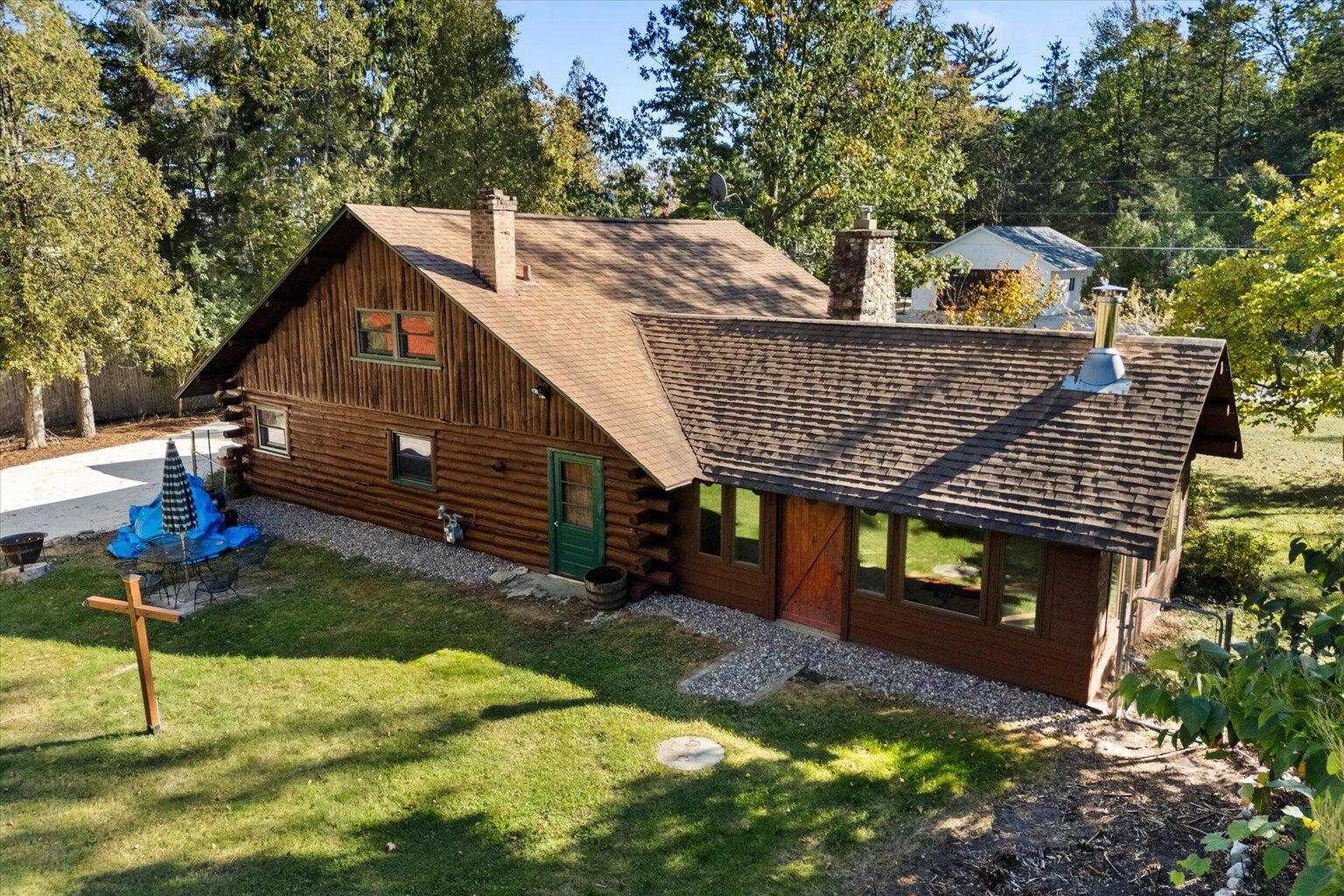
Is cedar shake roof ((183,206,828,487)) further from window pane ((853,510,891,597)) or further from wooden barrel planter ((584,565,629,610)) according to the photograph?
window pane ((853,510,891,597))

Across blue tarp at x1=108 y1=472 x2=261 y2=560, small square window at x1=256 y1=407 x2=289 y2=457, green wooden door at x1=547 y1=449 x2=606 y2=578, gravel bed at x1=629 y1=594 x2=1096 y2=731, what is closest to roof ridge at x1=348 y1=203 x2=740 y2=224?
small square window at x1=256 y1=407 x2=289 y2=457

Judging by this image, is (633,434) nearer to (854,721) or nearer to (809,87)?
(854,721)

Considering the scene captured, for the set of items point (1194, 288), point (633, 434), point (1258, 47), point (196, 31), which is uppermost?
point (1258, 47)

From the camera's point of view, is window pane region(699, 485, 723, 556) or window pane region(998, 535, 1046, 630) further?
window pane region(699, 485, 723, 556)

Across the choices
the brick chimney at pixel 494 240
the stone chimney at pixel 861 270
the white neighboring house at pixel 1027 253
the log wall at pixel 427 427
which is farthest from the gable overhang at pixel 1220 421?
the white neighboring house at pixel 1027 253

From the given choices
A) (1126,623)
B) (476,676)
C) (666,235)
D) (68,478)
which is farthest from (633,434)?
(68,478)

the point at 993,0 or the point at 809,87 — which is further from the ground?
the point at 993,0

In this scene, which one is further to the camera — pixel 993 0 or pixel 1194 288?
pixel 993 0
